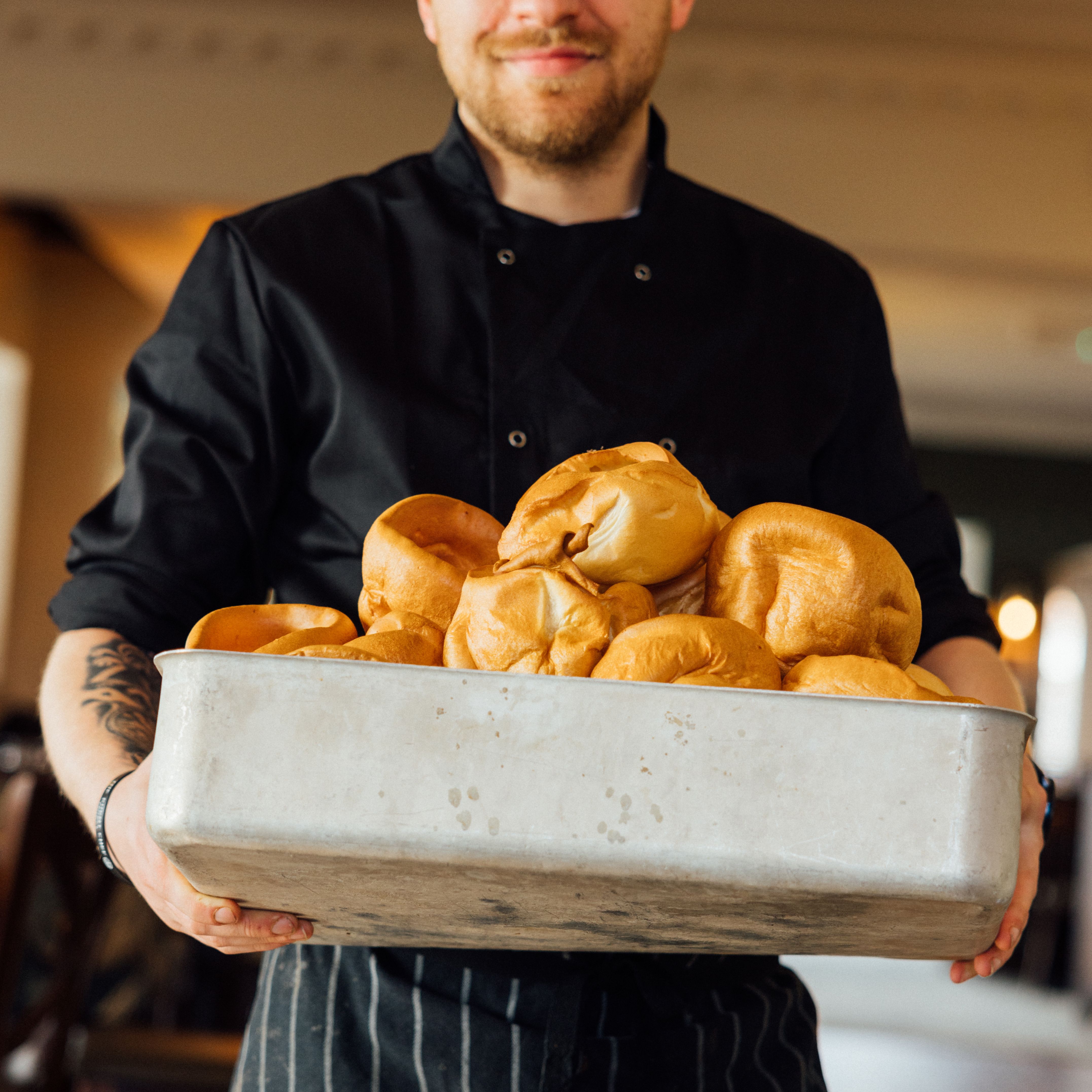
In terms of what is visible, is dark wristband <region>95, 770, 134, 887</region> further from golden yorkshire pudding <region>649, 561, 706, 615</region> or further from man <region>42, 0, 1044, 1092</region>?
golden yorkshire pudding <region>649, 561, 706, 615</region>

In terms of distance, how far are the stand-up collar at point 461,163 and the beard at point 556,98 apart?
0.11 ft

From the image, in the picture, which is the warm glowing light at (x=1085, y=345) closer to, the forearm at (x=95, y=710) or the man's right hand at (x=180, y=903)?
the forearm at (x=95, y=710)

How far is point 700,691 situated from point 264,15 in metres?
4.51

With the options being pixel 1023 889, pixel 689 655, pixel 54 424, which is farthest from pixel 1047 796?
pixel 54 424

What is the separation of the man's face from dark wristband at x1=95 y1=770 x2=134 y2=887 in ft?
1.75

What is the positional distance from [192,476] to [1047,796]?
0.58m

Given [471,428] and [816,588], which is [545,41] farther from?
[816,588]

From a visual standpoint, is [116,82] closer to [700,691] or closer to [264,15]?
[264,15]

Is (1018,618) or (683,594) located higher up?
(683,594)

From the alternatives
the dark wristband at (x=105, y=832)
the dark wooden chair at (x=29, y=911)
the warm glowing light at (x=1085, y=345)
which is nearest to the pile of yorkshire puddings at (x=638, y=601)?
the dark wristband at (x=105, y=832)

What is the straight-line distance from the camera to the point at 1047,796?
746mm

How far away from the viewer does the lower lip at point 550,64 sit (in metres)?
0.90

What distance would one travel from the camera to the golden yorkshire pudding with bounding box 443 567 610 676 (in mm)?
472

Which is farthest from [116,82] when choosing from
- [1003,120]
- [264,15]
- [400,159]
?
[400,159]
